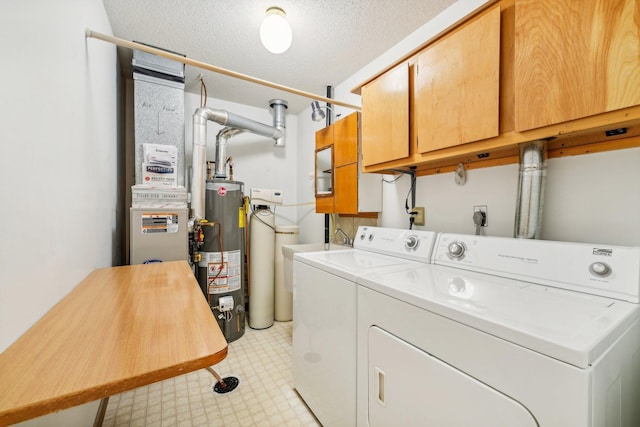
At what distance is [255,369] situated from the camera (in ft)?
6.70

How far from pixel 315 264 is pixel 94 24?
6.22 feet

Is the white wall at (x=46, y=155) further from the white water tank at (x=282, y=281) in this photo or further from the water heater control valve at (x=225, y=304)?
the white water tank at (x=282, y=281)

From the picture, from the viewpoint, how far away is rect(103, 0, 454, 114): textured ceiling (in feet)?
5.62

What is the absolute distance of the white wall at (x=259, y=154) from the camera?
308cm

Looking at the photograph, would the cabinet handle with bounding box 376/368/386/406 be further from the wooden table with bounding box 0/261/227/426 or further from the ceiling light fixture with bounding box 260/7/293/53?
the ceiling light fixture with bounding box 260/7/293/53

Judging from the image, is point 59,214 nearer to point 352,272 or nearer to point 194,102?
point 352,272

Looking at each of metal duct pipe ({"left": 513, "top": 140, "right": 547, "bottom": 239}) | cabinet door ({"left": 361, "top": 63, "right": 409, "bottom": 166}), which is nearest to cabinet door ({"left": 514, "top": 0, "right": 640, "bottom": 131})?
metal duct pipe ({"left": 513, "top": 140, "right": 547, "bottom": 239})

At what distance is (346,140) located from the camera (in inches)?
84.4

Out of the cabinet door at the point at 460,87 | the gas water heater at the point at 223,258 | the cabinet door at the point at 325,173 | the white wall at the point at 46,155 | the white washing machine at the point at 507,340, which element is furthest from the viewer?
the gas water heater at the point at 223,258

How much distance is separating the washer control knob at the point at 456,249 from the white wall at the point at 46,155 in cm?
165

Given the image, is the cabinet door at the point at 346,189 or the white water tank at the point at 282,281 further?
the white water tank at the point at 282,281

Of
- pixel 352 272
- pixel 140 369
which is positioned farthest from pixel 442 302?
pixel 140 369

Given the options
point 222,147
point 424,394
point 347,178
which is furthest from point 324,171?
point 424,394

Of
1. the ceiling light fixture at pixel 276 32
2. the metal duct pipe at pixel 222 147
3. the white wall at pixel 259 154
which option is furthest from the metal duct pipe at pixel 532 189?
the white wall at pixel 259 154
